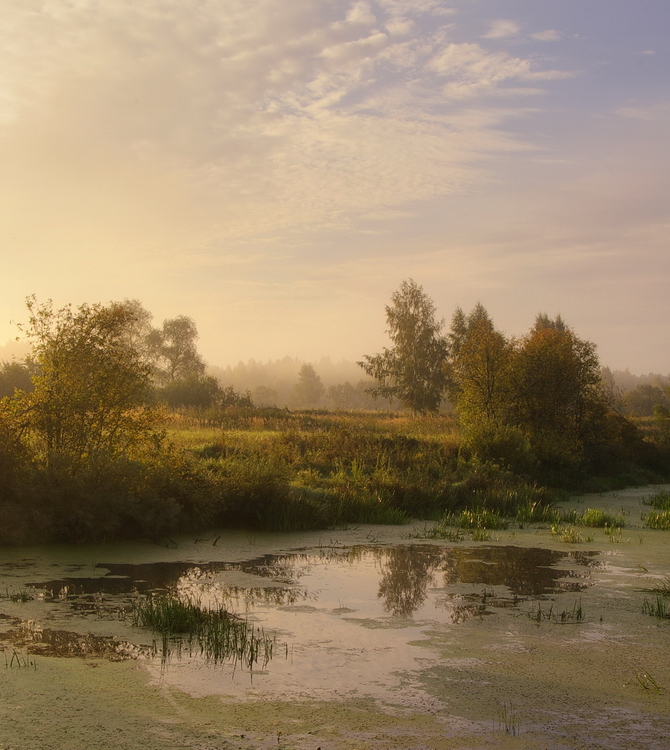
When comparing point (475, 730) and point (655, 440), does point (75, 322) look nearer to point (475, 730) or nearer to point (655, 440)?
point (475, 730)

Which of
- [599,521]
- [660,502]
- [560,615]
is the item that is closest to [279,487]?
[599,521]

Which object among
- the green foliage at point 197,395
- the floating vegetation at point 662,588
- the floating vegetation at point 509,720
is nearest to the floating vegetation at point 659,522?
the floating vegetation at point 662,588

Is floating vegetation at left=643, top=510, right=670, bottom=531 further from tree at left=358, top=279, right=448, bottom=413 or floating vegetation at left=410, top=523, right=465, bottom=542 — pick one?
tree at left=358, top=279, right=448, bottom=413

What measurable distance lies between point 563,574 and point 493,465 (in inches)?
397

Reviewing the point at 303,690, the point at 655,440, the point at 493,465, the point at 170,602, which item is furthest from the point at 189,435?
the point at 655,440

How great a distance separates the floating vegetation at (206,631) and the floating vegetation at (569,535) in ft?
22.5

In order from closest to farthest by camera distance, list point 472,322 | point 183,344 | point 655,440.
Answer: point 655,440
point 472,322
point 183,344

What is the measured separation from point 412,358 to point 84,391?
137 ft

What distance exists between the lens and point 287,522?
41.3 feet

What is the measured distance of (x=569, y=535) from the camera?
1208 centimetres

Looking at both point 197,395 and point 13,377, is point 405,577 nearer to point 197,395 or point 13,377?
point 13,377

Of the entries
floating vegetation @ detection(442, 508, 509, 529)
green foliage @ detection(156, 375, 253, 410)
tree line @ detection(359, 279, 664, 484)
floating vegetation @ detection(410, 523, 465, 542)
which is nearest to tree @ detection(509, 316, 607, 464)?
tree line @ detection(359, 279, 664, 484)

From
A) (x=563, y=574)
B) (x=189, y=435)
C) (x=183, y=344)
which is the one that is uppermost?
(x=183, y=344)

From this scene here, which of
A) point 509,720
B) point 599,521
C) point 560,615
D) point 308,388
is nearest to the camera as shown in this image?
point 509,720
